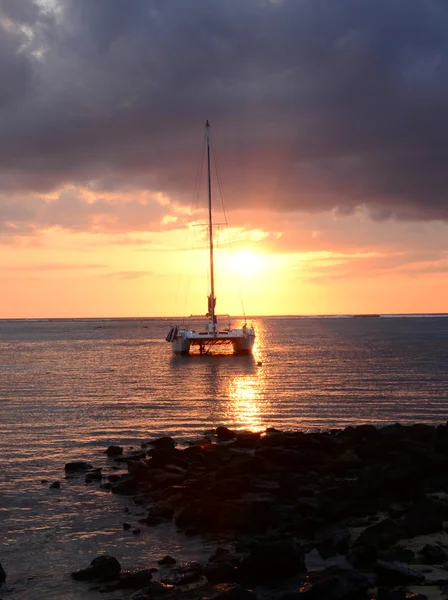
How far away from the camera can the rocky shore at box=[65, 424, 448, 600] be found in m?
12.7

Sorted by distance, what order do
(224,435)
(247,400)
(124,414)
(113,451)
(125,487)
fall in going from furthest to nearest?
1. (247,400)
2. (124,414)
3. (224,435)
4. (113,451)
5. (125,487)

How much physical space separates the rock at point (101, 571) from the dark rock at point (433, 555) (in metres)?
6.10

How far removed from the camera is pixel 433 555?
13664 millimetres

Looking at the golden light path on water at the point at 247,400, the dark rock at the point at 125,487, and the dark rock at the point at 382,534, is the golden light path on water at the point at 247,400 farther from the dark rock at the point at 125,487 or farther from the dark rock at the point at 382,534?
the dark rock at the point at 382,534

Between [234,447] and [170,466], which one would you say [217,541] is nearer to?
[170,466]

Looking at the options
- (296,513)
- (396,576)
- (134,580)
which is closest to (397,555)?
(396,576)

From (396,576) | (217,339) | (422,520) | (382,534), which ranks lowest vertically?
(396,576)

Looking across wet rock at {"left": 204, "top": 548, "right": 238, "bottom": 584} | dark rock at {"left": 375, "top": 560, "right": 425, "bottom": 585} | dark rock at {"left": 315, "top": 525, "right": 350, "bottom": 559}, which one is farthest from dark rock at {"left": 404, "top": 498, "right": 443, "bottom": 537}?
wet rock at {"left": 204, "top": 548, "right": 238, "bottom": 584}

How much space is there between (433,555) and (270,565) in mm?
3338

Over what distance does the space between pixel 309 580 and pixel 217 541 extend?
11.8 ft

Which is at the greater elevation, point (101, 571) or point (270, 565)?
point (270, 565)

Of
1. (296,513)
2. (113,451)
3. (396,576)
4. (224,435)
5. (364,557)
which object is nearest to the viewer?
(396,576)

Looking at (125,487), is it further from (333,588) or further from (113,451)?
(333,588)

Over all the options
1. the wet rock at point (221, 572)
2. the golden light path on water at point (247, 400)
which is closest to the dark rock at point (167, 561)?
the wet rock at point (221, 572)
